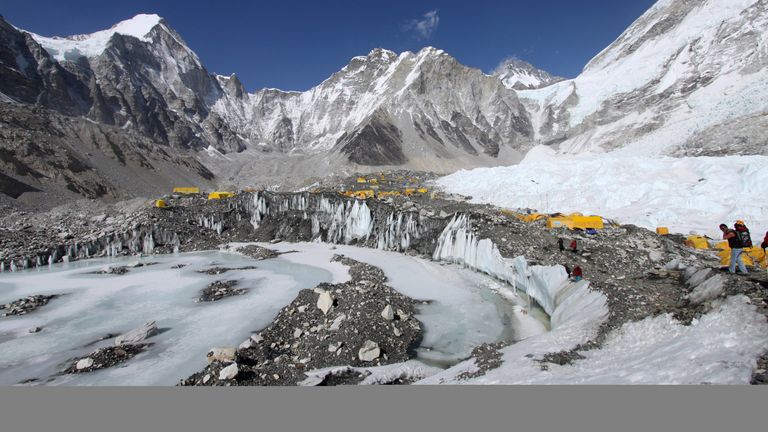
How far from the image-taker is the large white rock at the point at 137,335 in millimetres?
13334

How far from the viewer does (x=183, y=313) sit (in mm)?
16812

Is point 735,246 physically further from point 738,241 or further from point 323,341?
point 323,341

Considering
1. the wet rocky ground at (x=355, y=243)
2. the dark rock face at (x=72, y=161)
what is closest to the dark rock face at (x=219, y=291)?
the wet rocky ground at (x=355, y=243)

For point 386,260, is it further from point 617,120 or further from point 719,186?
point 617,120

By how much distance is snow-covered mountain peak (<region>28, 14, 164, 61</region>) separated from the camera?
117 meters

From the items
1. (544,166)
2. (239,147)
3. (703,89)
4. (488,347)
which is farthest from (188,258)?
(239,147)

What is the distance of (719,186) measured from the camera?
25.6m

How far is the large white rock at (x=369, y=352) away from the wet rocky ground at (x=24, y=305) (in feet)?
52.5

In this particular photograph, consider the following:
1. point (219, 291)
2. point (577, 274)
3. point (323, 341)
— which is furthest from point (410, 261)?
point (323, 341)

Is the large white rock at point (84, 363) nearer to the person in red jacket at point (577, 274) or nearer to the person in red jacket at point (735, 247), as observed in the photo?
the person in red jacket at point (577, 274)

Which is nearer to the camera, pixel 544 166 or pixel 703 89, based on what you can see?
pixel 544 166

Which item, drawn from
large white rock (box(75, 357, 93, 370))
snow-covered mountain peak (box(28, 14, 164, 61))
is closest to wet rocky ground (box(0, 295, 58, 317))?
large white rock (box(75, 357, 93, 370))

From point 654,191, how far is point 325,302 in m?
25.7

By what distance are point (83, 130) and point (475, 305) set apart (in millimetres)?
82660
